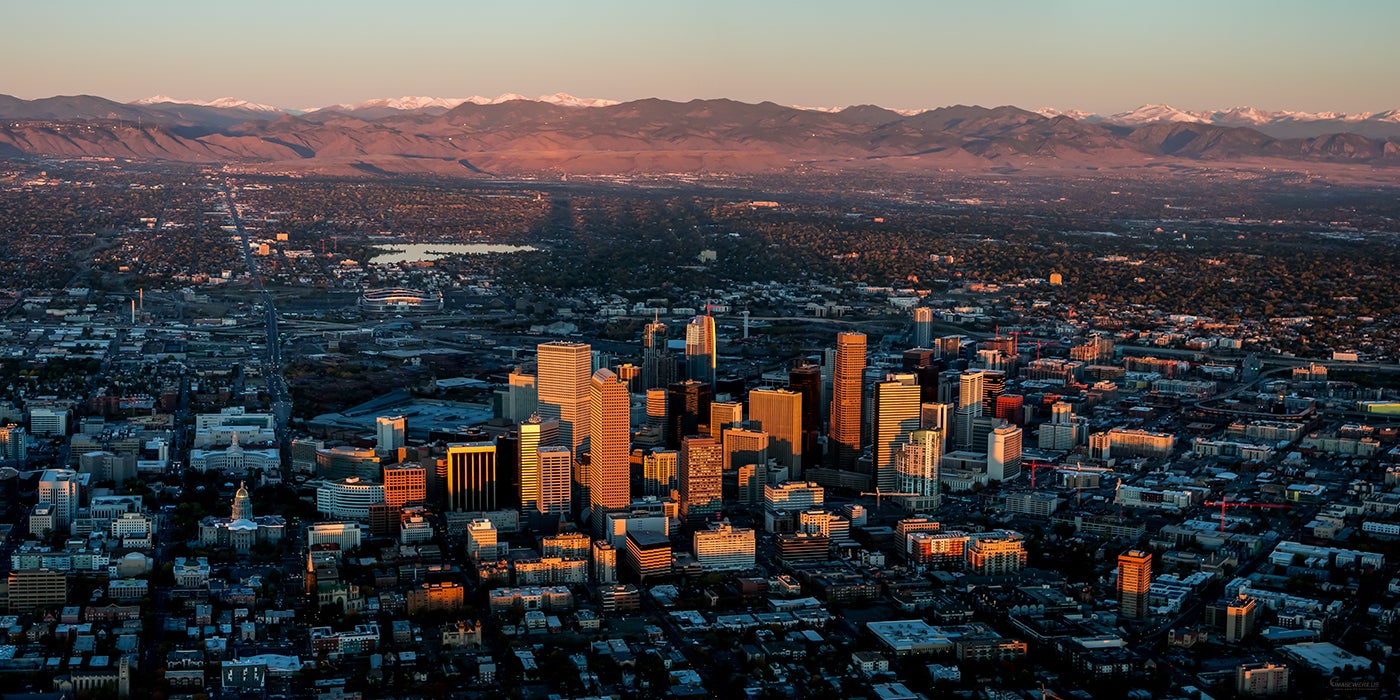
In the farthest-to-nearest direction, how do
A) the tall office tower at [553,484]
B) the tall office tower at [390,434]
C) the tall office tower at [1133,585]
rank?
1. the tall office tower at [390,434]
2. the tall office tower at [553,484]
3. the tall office tower at [1133,585]

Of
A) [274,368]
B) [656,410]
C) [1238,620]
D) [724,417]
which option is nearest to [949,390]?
[724,417]

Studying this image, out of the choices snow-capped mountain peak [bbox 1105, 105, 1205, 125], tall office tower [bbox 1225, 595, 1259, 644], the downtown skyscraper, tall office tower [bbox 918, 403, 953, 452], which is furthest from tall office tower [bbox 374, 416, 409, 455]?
snow-capped mountain peak [bbox 1105, 105, 1205, 125]

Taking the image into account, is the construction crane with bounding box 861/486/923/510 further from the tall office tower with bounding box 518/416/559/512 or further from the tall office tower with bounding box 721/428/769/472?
the tall office tower with bounding box 518/416/559/512

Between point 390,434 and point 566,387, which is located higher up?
point 566,387

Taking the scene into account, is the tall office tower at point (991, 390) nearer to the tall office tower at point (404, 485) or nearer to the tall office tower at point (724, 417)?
the tall office tower at point (724, 417)

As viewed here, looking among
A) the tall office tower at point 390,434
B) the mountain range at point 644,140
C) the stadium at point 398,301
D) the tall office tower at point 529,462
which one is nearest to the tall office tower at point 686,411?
the tall office tower at point 529,462

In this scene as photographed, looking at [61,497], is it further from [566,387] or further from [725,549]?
[725,549]
